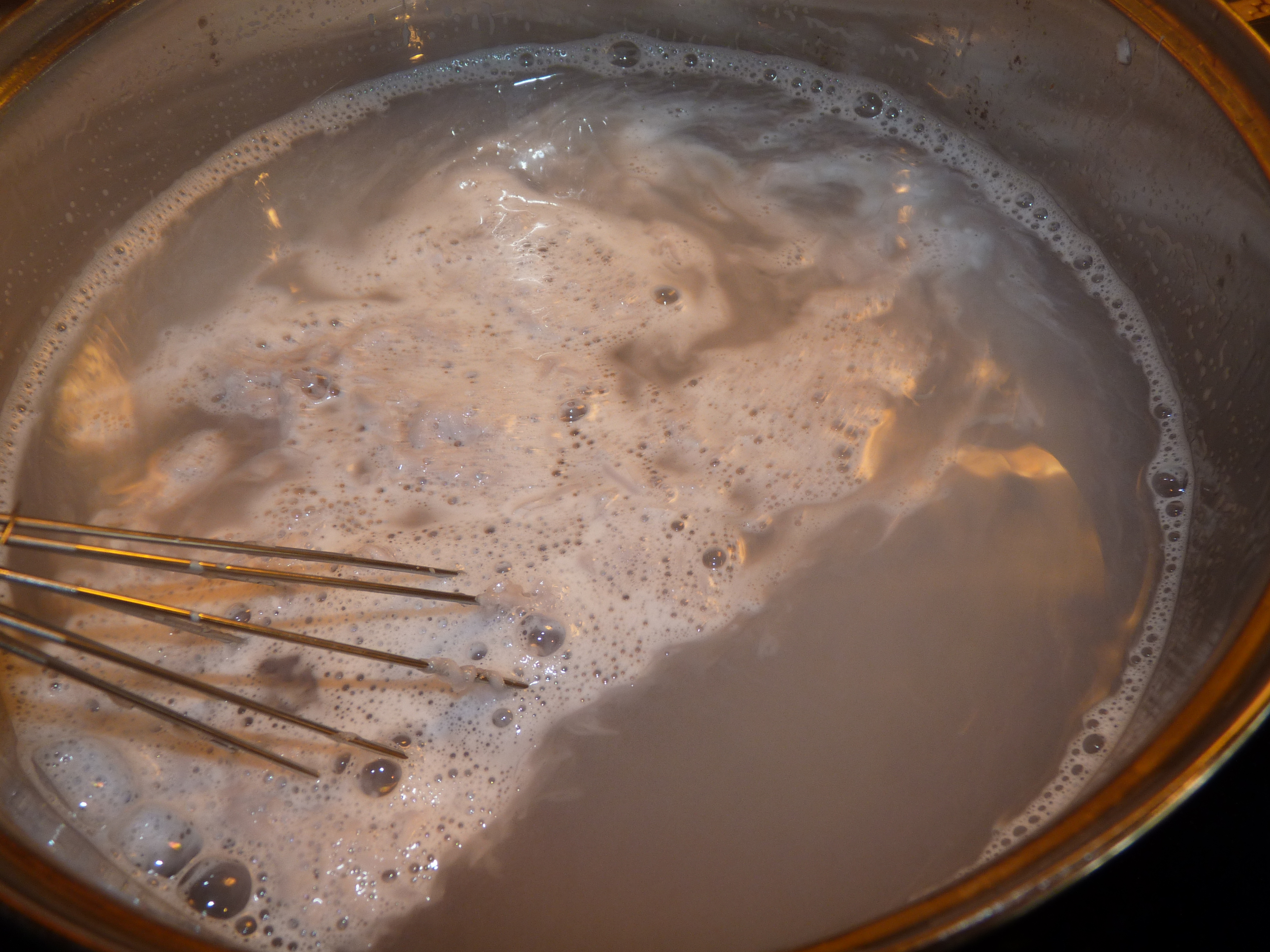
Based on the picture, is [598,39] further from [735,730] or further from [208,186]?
[735,730]

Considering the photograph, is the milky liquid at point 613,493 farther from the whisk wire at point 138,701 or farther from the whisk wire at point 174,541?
the whisk wire at point 174,541

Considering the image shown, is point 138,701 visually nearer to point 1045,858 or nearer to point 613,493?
point 613,493

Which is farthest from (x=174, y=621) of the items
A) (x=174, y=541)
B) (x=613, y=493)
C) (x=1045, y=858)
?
(x=1045, y=858)

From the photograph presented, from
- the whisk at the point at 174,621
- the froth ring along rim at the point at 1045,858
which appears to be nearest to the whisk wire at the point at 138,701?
the whisk at the point at 174,621

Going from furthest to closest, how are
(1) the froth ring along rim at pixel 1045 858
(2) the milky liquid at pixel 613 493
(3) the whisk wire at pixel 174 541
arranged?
(2) the milky liquid at pixel 613 493
(3) the whisk wire at pixel 174 541
(1) the froth ring along rim at pixel 1045 858

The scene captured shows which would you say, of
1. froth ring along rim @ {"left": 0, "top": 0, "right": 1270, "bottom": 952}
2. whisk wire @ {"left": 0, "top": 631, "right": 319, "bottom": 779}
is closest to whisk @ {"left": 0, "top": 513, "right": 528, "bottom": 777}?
whisk wire @ {"left": 0, "top": 631, "right": 319, "bottom": 779}

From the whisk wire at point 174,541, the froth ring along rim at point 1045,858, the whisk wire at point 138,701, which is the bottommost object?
the froth ring along rim at point 1045,858

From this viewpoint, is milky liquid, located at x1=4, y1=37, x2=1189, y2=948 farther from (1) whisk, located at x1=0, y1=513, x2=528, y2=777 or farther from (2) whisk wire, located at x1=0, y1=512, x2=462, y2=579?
(2) whisk wire, located at x1=0, y1=512, x2=462, y2=579
